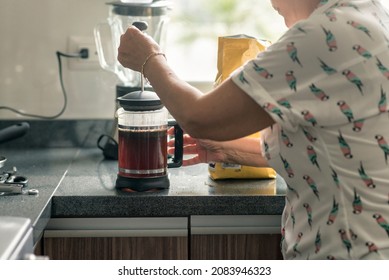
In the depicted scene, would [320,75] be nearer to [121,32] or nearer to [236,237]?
[236,237]

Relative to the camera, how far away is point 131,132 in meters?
1.80

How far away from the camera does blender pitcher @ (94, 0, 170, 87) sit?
2.14 metres

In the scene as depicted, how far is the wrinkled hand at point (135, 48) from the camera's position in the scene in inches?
63.6

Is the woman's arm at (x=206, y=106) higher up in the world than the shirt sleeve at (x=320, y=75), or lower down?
lower down

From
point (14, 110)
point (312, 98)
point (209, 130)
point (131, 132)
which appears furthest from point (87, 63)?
point (312, 98)

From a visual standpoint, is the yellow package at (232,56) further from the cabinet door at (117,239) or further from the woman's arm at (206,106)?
the woman's arm at (206,106)

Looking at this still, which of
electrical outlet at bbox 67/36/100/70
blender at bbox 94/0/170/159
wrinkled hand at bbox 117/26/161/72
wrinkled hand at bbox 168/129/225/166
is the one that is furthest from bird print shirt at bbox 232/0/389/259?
electrical outlet at bbox 67/36/100/70

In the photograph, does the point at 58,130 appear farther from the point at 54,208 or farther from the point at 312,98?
the point at 312,98

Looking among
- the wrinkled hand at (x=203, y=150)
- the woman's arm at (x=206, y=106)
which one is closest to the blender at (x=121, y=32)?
the wrinkled hand at (x=203, y=150)

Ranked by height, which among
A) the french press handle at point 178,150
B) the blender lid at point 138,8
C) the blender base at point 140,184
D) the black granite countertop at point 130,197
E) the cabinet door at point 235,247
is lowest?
the cabinet door at point 235,247

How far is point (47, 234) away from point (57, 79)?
0.67 metres

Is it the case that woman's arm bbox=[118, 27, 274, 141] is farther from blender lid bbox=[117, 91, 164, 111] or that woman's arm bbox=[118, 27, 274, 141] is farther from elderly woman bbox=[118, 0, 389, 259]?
blender lid bbox=[117, 91, 164, 111]

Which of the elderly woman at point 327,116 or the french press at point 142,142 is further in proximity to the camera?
the french press at point 142,142

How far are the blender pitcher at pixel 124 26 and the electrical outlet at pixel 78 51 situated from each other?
2.2 inches
